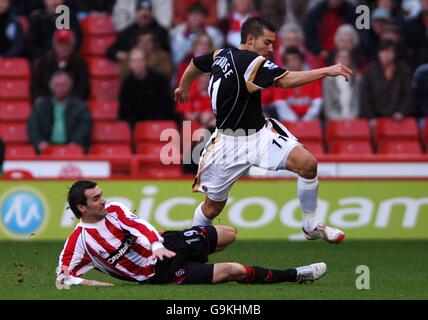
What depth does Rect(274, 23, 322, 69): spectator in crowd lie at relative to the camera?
15711mm

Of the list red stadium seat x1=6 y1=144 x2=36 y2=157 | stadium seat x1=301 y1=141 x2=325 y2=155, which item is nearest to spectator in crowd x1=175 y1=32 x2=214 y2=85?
stadium seat x1=301 y1=141 x2=325 y2=155

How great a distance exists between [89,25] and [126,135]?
81.5 inches

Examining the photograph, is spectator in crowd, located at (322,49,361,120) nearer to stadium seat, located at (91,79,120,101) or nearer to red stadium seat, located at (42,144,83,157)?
stadium seat, located at (91,79,120,101)

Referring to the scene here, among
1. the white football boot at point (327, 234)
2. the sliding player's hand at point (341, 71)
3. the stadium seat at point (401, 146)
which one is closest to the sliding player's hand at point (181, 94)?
the white football boot at point (327, 234)

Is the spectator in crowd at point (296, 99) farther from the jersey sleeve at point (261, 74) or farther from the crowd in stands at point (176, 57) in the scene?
the jersey sleeve at point (261, 74)

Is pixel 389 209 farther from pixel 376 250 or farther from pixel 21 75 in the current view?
pixel 21 75

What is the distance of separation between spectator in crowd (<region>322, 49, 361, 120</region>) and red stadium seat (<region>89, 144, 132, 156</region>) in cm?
272

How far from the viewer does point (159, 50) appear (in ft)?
52.0

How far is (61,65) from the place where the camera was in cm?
1552

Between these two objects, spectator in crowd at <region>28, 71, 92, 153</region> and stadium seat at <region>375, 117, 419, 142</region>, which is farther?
stadium seat at <region>375, 117, 419, 142</region>

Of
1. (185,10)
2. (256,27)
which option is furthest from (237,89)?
(185,10)

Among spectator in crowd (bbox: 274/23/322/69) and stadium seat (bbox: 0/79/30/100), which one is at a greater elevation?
spectator in crowd (bbox: 274/23/322/69)

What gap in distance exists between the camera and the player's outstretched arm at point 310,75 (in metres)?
8.96

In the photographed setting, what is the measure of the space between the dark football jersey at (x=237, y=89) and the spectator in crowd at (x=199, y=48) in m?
5.21
